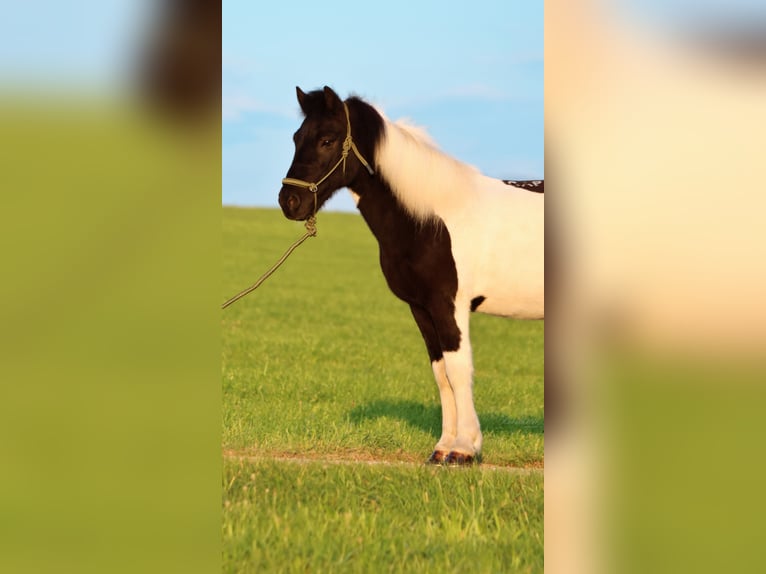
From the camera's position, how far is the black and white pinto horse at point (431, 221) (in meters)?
6.28

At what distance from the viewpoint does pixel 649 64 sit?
175 centimetres

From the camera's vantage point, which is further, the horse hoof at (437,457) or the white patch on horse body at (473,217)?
the white patch on horse body at (473,217)

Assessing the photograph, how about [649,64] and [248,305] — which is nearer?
[649,64]

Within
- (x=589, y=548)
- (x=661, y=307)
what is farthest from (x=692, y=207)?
(x=589, y=548)

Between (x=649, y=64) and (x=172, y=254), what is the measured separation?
3.91 ft

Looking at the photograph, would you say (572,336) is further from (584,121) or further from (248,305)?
(248,305)

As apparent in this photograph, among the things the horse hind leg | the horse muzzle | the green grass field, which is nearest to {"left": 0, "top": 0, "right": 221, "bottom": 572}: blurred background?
the green grass field

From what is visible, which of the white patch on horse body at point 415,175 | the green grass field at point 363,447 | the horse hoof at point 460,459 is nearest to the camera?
the green grass field at point 363,447

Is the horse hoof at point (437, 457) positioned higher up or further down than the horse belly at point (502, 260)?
further down

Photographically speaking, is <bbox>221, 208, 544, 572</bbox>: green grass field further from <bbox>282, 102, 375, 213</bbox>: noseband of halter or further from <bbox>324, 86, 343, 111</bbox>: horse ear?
<bbox>324, 86, 343, 111</bbox>: horse ear

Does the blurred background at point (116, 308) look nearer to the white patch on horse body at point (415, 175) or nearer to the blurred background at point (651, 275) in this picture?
the blurred background at point (651, 275)

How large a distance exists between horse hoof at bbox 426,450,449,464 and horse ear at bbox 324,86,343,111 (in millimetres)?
2946

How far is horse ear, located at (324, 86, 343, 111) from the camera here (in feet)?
20.4

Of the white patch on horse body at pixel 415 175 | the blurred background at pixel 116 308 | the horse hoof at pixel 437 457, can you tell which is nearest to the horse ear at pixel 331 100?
the white patch on horse body at pixel 415 175
